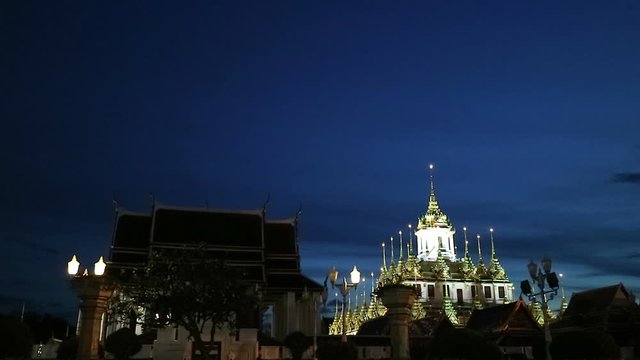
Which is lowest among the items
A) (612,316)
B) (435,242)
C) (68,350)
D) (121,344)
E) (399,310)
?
(68,350)

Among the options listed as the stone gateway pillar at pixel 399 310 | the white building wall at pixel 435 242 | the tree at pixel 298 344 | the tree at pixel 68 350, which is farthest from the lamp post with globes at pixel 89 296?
the white building wall at pixel 435 242

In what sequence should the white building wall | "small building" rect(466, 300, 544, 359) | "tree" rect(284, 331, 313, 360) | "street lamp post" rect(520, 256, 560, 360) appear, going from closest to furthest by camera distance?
"street lamp post" rect(520, 256, 560, 360) < "tree" rect(284, 331, 313, 360) < "small building" rect(466, 300, 544, 359) < the white building wall

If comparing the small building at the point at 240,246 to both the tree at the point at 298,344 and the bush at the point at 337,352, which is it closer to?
the tree at the point at 298,344

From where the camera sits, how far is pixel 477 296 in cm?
7931

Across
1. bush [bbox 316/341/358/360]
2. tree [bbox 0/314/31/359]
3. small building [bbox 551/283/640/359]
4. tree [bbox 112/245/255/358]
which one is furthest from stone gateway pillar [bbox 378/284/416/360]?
small building [bbox 551/283/640/359]

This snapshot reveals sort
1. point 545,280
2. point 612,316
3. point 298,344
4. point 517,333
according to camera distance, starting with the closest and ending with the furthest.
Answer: point 545,280
point 298,344
point 517,333
point 612,316

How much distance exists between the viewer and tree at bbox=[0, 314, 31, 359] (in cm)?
2606

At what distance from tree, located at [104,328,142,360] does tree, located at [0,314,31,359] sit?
23.5ft

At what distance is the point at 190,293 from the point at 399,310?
9196 mm

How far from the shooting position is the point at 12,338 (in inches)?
1033

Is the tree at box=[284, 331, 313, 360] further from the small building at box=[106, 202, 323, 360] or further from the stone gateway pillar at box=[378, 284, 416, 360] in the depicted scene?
the stone gateway pillar at box=[378, 284, 416, 360]

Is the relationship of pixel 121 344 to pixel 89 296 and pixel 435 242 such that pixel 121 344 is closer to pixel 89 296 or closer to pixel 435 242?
pixel 89 296

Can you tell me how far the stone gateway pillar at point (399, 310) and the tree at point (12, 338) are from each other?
16337 millimetres

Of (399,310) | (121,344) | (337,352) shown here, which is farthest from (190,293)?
(121,344)
